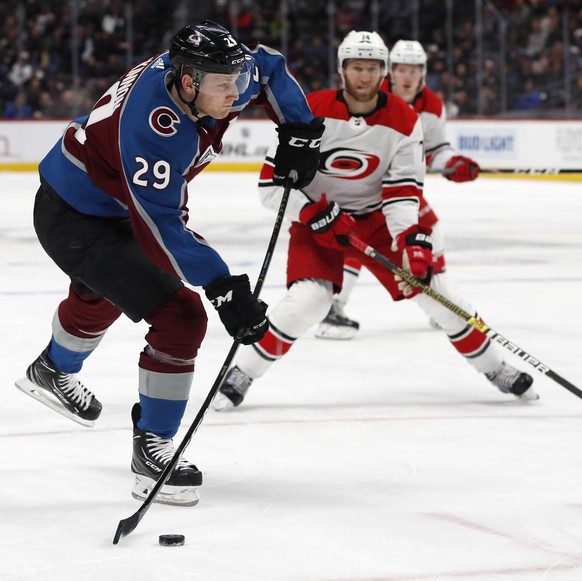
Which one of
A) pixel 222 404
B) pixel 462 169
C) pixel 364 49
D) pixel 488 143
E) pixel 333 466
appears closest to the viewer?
pixel 333 466

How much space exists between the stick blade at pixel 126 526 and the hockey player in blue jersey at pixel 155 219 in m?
0.22

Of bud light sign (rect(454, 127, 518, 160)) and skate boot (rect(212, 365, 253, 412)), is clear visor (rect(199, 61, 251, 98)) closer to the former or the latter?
skate boot (rect(212, 365, 253, 412))

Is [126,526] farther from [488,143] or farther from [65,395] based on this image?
[488,143]

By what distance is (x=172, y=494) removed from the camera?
2.63 metres

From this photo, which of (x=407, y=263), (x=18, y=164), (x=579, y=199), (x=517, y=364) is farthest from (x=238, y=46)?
(x=18, y=164)

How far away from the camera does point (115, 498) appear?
269cm

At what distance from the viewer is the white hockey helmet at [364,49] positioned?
377cm

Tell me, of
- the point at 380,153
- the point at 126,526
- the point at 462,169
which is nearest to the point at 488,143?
the point at 462,169

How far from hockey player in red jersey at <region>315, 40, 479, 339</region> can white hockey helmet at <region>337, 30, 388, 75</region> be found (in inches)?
36.0

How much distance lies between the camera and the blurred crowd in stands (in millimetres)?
12500

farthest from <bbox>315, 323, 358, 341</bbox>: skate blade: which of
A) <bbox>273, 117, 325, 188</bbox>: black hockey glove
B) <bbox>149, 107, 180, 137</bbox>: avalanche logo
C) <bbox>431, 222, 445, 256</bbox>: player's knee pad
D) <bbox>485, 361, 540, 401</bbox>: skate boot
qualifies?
<bbox>149, 107, 180, 137</bbox>: avalanche logo

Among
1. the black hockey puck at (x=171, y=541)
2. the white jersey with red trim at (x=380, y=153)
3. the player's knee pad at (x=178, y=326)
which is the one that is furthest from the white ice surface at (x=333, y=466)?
the white jersey with red trim at (x=380, y=153)

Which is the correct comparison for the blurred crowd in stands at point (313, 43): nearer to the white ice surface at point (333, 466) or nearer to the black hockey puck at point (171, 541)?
the white ice surface at point (333, 466)

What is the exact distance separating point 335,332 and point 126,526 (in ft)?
8.09
